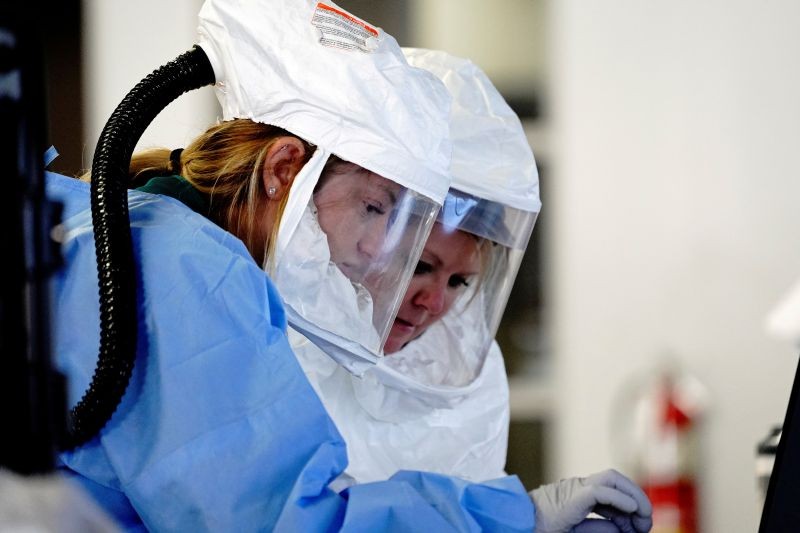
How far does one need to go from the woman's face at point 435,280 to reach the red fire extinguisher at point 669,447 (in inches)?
50.2

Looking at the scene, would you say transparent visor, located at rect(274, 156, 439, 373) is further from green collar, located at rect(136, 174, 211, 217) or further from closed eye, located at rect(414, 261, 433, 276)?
closed eye, located at rect(414, 261, 433, 276)

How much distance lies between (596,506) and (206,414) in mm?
538

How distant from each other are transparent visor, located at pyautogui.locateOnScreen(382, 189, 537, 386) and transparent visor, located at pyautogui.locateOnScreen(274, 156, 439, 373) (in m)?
0.22

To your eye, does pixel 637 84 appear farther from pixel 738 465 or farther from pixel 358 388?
pixel 358 388

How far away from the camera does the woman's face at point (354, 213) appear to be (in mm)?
1154

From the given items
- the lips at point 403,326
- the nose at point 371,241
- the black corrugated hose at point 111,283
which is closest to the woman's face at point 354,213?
the nose at point 371,241

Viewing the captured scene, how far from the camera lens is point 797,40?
2738 mm

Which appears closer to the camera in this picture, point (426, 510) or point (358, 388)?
point (426, 510)

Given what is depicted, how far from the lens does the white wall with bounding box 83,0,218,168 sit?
2.64m

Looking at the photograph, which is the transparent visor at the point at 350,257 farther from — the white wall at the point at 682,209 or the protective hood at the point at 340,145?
the white wall at the point at 682,209

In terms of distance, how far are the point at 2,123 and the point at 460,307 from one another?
1318 millimetres

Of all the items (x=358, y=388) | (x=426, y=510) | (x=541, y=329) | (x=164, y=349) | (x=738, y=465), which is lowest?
(x=738, y=465)

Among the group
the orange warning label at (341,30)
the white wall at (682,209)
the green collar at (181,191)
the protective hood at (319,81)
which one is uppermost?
the orange warning label at (341,30)

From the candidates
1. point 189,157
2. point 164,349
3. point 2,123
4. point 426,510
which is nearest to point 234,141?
point 189,157
